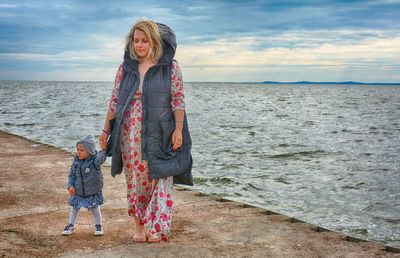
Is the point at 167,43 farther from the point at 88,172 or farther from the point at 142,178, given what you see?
the point at 88,172

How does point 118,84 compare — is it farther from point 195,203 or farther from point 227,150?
point 227,150

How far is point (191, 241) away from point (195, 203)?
5.76ft

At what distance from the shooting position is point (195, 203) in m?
6.64

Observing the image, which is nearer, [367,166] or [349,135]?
[367,166]

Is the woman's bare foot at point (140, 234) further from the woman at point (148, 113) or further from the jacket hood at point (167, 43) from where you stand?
the jacket hood at point (167, 43)

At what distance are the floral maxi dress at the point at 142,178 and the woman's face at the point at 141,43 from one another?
319 millimetres

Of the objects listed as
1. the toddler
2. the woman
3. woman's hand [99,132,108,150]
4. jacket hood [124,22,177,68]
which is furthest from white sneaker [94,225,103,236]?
jacket hood [124,22,177,68]

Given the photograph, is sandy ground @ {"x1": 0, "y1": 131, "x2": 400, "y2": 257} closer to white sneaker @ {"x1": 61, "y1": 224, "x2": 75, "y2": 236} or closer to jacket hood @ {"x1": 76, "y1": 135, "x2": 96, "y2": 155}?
white sneaker @ {"x1": 61, "y1": 224, "x2": 75, "y2": 236}

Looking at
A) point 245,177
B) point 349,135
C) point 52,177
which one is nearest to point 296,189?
point 245,177

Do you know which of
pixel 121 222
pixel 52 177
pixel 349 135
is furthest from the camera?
pixel 349 135

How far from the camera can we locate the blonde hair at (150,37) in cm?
430

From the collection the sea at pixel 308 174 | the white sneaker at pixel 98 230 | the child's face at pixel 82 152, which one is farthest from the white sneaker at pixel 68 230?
the sea at pixel 308 174

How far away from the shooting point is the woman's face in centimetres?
433

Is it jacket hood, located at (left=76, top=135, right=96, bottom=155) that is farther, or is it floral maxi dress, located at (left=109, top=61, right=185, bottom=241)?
jacket hood, located at (left=76, top=135, right=96, bottom=155)
